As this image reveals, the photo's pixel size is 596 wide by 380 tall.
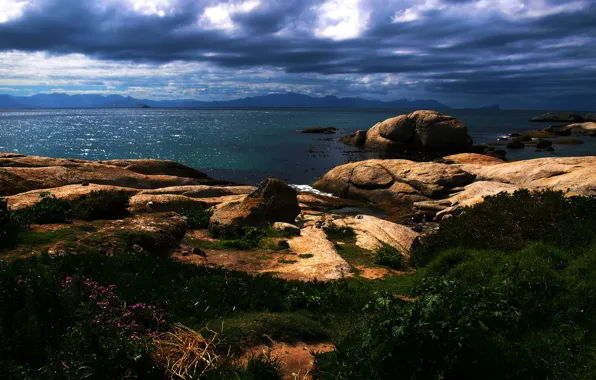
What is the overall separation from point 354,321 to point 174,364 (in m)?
3.73

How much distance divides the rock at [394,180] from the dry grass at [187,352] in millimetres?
26748

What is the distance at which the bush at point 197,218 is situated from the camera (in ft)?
60.2

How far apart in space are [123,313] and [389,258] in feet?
33.3

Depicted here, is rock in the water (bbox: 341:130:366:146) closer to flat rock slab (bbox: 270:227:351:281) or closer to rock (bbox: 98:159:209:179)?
rock (bbox: 98:159:209:179)

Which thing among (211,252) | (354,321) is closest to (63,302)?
(354,321)

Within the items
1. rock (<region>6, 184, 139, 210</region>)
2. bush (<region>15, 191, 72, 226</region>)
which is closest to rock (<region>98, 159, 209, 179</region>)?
rock (<region>6, 184, 139, 210</region>)

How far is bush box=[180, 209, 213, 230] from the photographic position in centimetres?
1834

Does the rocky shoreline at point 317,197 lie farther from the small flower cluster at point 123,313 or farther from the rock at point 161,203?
the small flower cluster at point 123,313

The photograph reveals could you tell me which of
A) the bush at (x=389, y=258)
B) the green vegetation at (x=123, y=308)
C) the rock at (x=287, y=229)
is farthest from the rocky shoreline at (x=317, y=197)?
Result: the green vegetation at (x=123, y=308)

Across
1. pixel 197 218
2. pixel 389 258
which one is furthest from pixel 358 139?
pixel 389 258

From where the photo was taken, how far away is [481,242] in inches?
461

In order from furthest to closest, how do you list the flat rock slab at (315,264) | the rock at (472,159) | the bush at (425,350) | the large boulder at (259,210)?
the rock at (472,159) → the large boulder at (259,210) → the flat rock slab at (315,264) → the bush at (425,350)

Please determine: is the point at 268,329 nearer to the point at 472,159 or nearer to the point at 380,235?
the point at 380,235

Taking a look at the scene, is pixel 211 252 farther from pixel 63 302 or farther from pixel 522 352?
pixel 522 352
